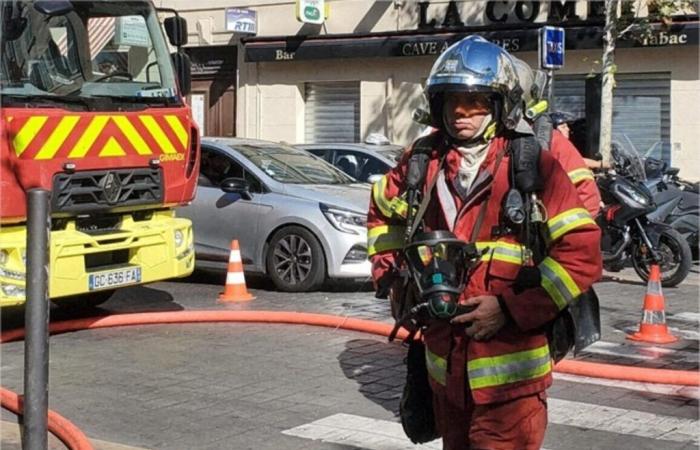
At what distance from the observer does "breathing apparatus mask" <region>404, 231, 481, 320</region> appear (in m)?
3.52

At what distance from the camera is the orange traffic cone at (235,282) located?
35.6 feet

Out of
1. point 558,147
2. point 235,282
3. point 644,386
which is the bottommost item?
point 644,386

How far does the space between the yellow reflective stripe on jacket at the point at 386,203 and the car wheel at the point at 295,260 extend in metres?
7.28

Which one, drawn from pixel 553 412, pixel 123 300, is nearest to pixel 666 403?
pixel 553 412

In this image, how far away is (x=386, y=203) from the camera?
3928 mm

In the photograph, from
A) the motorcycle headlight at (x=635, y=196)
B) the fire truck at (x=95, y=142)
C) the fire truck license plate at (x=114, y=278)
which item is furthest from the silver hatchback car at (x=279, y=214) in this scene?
the motorcycle headlight at (x=635, y=196)

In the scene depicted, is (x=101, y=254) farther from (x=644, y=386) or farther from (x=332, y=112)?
(x=332, y=112)

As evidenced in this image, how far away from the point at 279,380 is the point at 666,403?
2.48 metres

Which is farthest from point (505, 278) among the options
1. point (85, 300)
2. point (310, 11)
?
point (310, 11)

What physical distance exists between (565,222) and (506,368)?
0.51 meters

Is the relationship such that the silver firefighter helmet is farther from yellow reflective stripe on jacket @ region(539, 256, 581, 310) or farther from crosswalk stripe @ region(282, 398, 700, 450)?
crosswalk stripe @ region(282, 398, 700, 450)

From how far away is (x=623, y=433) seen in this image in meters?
6.03

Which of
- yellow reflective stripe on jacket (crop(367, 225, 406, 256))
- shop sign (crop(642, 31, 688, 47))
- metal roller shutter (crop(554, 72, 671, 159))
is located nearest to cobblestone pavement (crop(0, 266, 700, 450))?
yellow reflective stripe on jacket (crop(367, 225, 406, 256))

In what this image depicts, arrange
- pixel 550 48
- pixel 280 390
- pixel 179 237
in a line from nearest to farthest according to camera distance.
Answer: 1. pixel 280 390
2. pixel 179 237
3. pixel 550 48
